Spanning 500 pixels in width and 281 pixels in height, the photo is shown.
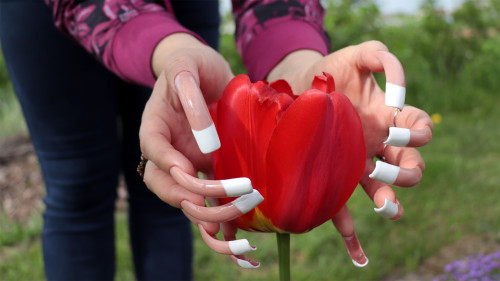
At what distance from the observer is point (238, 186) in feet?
1.94

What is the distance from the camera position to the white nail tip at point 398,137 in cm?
62

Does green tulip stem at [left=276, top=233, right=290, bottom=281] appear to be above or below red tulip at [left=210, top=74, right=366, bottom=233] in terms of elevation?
below

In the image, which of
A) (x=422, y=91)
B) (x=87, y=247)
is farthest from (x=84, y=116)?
(x=422, y=91)

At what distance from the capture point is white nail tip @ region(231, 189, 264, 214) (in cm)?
61

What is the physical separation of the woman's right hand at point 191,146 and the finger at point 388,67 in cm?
19

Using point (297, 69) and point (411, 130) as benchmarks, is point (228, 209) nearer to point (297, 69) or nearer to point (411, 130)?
point (411, 130)

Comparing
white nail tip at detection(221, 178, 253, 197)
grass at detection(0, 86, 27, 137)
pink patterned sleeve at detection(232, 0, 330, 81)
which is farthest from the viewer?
grass at detection(0, 86, 27, 137)

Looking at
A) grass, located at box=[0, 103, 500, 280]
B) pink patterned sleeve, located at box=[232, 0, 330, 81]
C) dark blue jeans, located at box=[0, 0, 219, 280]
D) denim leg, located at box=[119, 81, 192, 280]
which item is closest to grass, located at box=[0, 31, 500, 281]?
grass, located at box=[0, 103, 500, 280]

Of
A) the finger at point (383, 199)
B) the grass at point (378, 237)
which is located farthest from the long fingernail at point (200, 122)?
the grass at point (378, 237)

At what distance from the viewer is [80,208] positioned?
1.45m

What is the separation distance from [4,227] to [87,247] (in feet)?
4.19

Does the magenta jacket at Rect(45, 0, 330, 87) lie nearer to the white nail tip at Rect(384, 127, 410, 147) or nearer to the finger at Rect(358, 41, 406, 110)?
the finger at Rect(358, 41, 406, 110)

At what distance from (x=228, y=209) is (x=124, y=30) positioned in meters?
0.49

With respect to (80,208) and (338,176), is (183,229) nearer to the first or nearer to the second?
(80,208)
